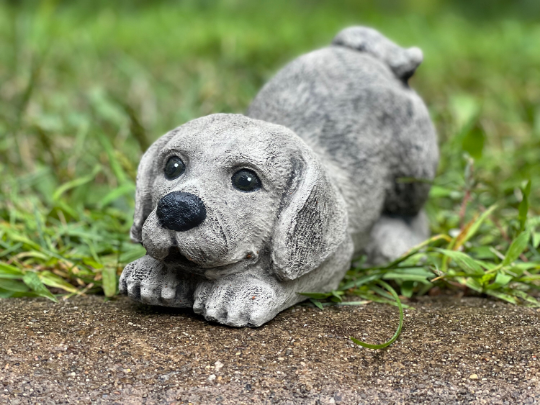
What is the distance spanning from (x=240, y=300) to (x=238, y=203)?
0.26 meters

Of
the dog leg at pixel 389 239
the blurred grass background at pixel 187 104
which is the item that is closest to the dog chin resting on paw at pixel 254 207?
the dog leg at pixel 389 239

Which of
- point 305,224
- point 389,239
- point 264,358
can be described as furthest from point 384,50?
point 264,358

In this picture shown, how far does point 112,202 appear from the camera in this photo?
3023 millimetres

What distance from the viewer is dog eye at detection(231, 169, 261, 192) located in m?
1.83

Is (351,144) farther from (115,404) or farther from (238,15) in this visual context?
(238,15)

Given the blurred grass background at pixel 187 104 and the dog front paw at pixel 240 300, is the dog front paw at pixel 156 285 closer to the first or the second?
the dog front paw at pixel 240 300

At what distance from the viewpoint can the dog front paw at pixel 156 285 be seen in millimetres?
1902

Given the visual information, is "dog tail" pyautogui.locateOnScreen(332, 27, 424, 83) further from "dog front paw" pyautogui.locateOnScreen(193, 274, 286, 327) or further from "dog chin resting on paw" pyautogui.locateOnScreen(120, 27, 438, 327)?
"dog front paw" pyautogui.locateOnScreen(193, 274, 286, 327)

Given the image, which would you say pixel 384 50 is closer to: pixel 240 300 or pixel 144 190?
pixel 144 190

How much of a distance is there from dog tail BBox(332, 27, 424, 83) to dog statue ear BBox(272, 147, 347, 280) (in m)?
0.87

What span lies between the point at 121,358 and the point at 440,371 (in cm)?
78

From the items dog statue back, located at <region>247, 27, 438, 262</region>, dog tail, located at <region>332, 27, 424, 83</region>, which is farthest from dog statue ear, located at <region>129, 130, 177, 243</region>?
dog tail, located at <region>332, 27, 424, 83</region>

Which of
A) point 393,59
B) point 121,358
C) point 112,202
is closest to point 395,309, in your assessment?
point 121,358

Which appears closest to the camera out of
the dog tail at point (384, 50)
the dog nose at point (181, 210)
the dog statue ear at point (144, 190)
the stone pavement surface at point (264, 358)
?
the stone pavement surface at point (264, 358)
